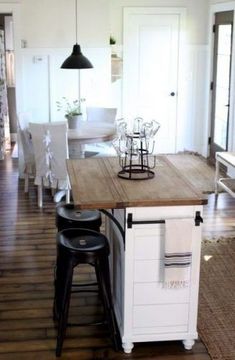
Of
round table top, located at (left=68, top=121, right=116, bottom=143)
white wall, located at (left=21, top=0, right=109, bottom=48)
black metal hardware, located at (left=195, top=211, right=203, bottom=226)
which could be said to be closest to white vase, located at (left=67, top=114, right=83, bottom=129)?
round table top, located at (left=68, top=121, right=116, bottom=143)

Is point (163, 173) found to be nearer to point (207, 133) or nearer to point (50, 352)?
point (50, 352)

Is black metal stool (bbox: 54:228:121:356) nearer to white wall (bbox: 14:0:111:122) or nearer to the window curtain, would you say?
white wall (bbox: 14:0:111:122)

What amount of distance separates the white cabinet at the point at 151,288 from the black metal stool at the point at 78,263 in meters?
0.09

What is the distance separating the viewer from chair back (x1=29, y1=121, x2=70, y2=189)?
578 centimetres

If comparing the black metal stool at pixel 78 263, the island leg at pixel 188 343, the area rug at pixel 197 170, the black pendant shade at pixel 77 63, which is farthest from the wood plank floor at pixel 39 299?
the black pendant shade at pixel 77 63

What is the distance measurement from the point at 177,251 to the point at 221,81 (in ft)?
17.2

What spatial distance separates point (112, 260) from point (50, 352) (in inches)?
28.2

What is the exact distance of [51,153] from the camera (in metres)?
5.88

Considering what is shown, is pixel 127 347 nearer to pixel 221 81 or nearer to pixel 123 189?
pixel 123 189

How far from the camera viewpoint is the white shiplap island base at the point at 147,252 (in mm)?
3094

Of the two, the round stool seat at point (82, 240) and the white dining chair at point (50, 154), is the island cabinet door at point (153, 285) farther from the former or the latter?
the white dining chair at point (50, 154)

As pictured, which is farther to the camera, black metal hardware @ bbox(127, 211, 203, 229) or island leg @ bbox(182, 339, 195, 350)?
island leg @ bbox(182, 339, 195, 350)

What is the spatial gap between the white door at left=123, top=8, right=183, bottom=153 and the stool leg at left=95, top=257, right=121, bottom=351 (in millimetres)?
5348

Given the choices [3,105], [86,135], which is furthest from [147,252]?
[3,105]
